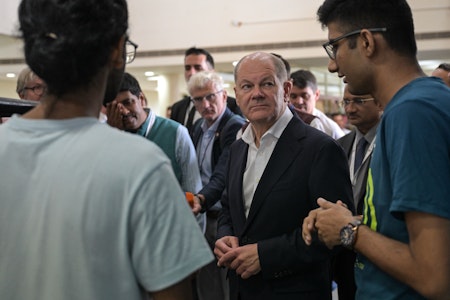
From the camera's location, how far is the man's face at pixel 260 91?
217cm

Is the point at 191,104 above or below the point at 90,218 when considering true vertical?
below

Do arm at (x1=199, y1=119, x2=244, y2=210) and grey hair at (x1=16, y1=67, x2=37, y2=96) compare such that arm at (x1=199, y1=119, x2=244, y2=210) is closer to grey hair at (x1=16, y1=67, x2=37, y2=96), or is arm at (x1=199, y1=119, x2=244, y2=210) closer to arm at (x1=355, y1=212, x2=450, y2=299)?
grey hair at (x1=16, y1=67, x2=37, y2=96)

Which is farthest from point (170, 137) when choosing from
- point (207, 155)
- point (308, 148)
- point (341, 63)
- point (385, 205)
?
point (385, 205)

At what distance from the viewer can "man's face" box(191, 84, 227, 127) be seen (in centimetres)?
350

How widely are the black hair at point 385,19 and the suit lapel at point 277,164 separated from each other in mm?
692

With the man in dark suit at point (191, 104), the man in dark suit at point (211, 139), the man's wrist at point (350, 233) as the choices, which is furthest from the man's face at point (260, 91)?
the man in dark suit at point (191, 104)

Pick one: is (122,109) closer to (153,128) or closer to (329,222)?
(153,128)

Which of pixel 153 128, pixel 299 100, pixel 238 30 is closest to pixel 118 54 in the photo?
pixel 153 128

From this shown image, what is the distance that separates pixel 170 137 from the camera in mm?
2965

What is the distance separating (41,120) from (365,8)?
37.8 inches

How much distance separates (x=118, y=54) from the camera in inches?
40.6

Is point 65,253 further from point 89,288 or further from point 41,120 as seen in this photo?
point 41,120

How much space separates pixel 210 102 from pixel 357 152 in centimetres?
120

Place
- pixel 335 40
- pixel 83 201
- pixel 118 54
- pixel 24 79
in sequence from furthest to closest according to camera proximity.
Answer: pixel 24 79 < pixel 335 40 < pixel 118 54 < pixel 83 201
